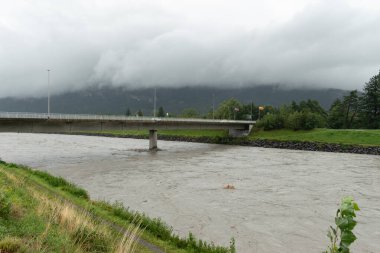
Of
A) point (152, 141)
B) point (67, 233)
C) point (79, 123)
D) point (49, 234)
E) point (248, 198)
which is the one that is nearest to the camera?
point (49, 234)

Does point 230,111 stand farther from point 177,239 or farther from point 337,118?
point 177,239

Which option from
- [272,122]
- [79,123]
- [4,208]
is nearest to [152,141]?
[79,123]

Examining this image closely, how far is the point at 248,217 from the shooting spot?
67.8 ft

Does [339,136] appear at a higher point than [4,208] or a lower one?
lower

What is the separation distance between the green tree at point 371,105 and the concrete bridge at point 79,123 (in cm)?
5741

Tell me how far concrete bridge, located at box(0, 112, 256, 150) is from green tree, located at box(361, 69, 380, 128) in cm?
5741

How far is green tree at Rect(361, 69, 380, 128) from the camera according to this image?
380 feet

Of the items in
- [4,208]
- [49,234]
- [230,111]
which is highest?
[230,111]

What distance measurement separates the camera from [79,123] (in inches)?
2512

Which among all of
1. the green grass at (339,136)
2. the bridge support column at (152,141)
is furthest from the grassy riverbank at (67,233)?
the green grass at (339,136)

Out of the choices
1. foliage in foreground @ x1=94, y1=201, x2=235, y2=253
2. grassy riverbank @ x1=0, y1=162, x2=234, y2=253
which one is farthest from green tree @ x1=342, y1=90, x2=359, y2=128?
grassy riverbank @ x1=0, y1=162, x2=234, y2=253

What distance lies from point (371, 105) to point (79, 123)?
3904 inches

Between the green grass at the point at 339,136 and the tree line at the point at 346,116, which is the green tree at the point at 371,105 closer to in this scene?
the tree line at the point at 346,116

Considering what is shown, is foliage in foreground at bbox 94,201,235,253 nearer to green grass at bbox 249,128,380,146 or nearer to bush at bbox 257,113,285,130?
green grass at bbox 249,128,380,146
